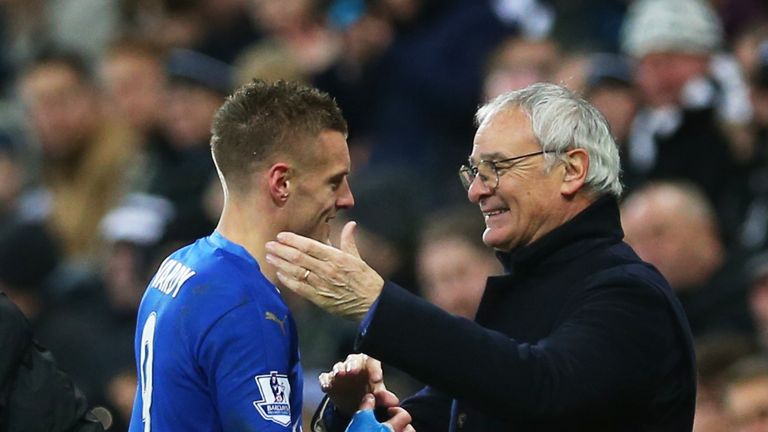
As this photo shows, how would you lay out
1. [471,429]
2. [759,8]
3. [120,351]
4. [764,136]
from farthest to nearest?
[759,8] < [120,351] < [764,136] < [471,429]

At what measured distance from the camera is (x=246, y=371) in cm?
420

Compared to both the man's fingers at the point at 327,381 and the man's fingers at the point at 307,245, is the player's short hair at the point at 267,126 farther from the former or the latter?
the man's fingers at the point at 327,381

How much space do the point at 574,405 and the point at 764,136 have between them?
3920mm

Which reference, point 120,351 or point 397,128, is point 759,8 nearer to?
point 397,128

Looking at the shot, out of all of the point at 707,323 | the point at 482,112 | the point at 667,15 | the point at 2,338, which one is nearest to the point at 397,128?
the point at 667,15

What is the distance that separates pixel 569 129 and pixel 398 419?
931mm

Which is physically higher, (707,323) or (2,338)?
(707,323)

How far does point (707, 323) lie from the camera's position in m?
7.38

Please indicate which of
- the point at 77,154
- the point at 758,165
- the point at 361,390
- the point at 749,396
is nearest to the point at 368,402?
the point at 361,390

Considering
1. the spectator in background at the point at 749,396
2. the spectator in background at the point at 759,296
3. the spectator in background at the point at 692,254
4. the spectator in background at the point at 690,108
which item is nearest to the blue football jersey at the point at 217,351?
the spectator in background at the point at 749,396

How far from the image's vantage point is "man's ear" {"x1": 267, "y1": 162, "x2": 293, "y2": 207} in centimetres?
442

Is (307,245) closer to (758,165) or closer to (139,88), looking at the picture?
(758,165)

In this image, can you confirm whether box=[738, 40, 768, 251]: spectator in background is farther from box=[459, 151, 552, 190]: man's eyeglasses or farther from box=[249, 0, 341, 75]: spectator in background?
box=[459, 151, 552, 190]: man's eyeglasses

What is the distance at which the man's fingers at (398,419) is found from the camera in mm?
4797
